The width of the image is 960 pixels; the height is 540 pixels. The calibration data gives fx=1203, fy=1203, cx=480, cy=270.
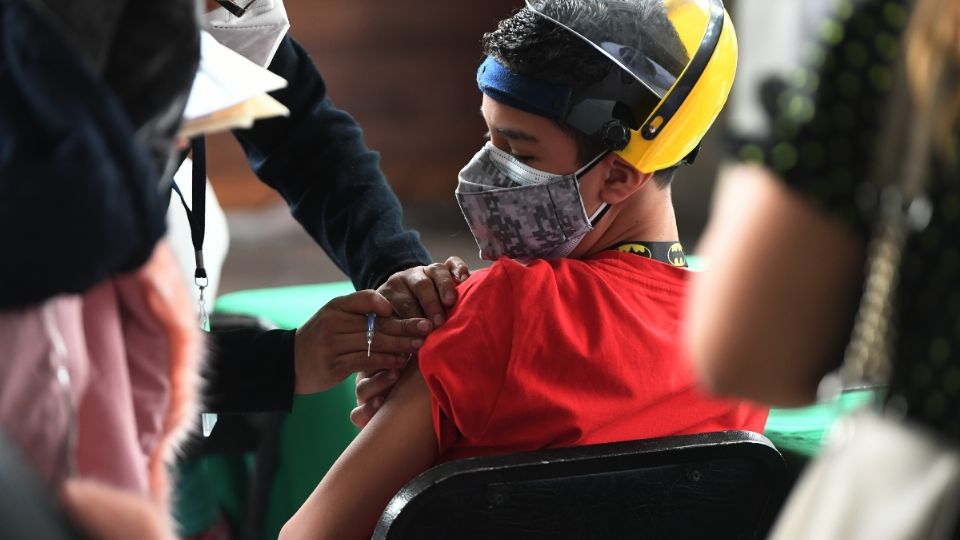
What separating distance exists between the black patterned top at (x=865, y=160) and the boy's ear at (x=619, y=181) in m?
0.83

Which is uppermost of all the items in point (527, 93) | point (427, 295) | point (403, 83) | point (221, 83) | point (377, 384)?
point (221, 83)

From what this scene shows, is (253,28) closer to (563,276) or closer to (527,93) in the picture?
(527,93)

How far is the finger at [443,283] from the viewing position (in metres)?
1.63

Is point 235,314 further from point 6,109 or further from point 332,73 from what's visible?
point 332,73

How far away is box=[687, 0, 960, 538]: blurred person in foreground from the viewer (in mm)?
846

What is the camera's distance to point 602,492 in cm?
147

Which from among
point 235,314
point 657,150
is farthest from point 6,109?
point 235,314

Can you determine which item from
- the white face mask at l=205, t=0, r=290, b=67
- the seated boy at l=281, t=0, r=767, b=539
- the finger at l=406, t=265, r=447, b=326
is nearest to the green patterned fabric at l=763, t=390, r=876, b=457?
the seated boy at l=281, t=0, r=767, b=539

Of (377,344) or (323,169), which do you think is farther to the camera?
(323,169)

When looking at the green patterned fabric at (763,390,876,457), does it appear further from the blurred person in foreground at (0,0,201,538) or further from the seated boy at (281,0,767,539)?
the blurred person in foreground at (0,0,201,538)

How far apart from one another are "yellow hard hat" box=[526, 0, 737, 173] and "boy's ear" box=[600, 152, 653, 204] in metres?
0.02

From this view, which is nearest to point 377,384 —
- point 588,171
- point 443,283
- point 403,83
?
point 443,283

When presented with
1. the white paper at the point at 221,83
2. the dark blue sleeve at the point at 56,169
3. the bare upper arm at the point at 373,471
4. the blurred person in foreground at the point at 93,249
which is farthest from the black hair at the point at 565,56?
the dark blue sleeve at the point at 56,169

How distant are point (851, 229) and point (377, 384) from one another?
0.90 meters
